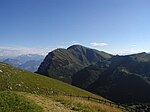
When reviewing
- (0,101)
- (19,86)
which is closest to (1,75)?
(19,86)

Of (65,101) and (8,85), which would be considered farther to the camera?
(8,85)

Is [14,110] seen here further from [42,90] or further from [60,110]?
[42,90]

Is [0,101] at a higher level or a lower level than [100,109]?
higher

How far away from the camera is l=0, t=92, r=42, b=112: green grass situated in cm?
2852

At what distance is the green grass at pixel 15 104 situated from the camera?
28516mm

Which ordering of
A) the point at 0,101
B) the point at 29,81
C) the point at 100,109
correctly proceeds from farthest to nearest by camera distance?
the point at 29,81 → the point at 100,109 → the point at 0,101

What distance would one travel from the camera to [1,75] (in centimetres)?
5991

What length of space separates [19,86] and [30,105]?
28.6 meters

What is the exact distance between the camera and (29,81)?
66.9 metres

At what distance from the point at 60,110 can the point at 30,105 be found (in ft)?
17.4

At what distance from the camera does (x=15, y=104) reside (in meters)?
30.0

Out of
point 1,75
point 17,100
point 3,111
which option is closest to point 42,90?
point 1,75

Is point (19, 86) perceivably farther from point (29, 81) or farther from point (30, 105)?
point (30, 105)

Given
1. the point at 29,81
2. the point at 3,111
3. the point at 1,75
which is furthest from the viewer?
the point at 29,81
